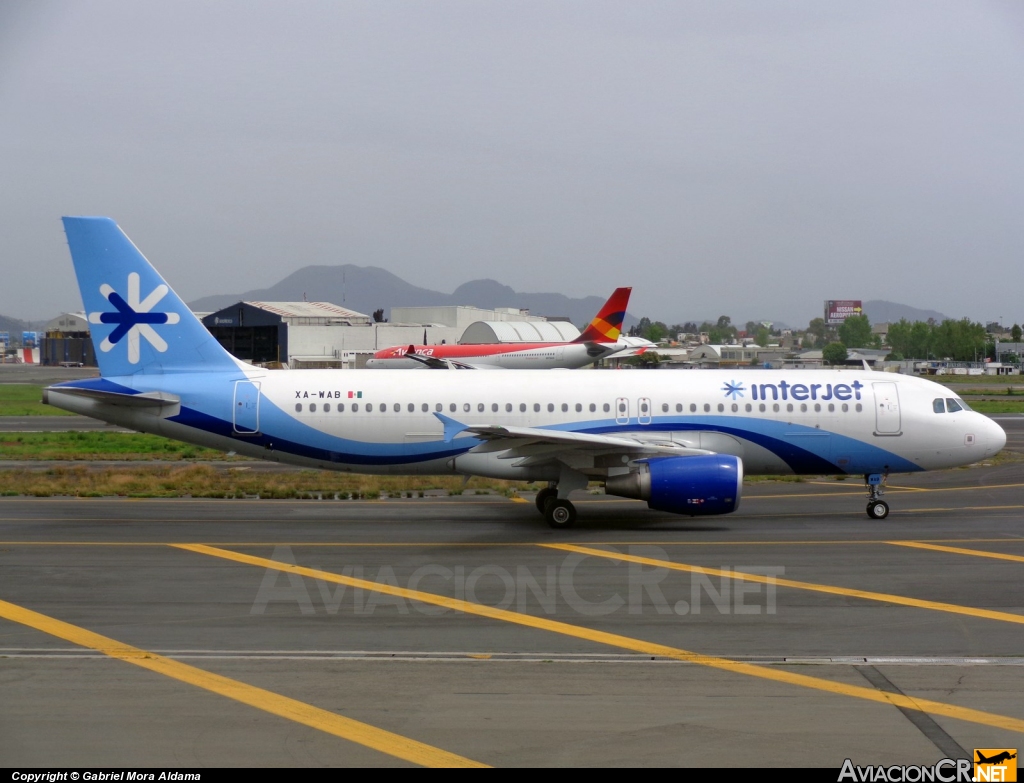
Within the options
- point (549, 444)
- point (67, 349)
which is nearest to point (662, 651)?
point (549, 444)

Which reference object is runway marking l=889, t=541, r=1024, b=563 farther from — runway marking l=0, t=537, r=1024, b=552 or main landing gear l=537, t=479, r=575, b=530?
main landing gear l=537, t=479, r=575, b=530

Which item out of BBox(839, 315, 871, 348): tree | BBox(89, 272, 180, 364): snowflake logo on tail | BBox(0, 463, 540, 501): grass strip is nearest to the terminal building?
BBox(0, 463, 540, 501): grass strip

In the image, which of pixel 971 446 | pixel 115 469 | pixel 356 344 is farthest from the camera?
pixel 356 344

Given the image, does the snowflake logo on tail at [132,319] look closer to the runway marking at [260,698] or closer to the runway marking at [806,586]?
the runway marking at [260,698]

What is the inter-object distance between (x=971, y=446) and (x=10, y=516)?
23110mm

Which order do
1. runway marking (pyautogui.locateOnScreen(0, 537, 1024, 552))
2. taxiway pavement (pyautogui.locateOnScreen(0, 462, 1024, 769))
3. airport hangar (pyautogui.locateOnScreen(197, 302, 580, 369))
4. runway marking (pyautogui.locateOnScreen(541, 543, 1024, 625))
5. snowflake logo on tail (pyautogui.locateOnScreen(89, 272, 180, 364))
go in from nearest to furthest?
taxiway pavement (pyautogui.locateOnScreen(0, 462, 1024, 769)), runway marking (pyautogui.locateOnScreen(541, 543, 1024, 625)), runway marking (pyautogui.locateOnScreen(0, 537, 1024, 552)), snowflake logo on tail (pyautogui.locateOnScreen(89, 272, 180, 364)), airport hangar (pyautogui.locateOnScreen(197, 302, 580, 369))

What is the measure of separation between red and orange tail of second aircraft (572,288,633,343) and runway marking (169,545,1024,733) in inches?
2403

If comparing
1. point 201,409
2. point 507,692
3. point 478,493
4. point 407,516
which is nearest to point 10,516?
point 201,409

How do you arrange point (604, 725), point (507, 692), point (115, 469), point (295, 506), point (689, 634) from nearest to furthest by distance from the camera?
1. point (604, 725)
2. point (507, 692)
3. point (689, 634)
4. point (295, 506)
5. point (115, 469)

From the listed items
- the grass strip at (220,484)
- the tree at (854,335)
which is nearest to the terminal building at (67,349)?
the grass strip at (220,484)

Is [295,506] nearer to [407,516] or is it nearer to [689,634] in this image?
[407,516]

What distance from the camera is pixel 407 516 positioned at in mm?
23750

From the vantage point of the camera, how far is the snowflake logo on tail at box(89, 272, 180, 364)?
23.7 m

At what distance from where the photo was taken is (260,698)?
34.8 feet
